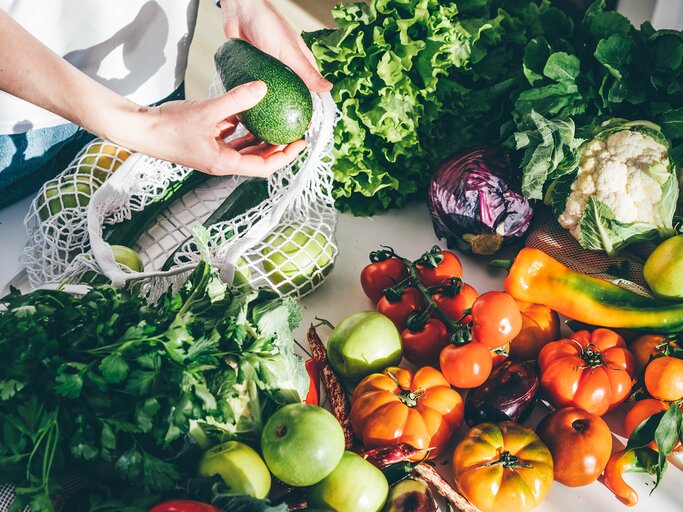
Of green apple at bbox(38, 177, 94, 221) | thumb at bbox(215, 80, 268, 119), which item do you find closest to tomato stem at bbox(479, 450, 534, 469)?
thumb at bbox(215, 80, 268, 119)

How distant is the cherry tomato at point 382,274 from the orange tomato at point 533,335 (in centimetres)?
25

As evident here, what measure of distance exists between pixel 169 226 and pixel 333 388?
0.54 metres

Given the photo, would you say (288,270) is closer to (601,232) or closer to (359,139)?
(359,139)

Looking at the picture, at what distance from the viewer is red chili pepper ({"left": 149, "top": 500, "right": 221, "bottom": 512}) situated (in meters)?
0.67

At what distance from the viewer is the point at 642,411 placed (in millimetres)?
991

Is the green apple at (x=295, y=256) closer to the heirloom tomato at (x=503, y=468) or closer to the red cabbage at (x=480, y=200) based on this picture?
the red cabbage at (x=480, y=200)

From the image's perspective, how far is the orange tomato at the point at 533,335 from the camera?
1.11 m

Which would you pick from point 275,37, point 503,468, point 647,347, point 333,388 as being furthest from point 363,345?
point 275,37

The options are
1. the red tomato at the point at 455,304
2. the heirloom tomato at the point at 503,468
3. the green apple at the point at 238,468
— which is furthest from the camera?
the red tomato at the point at 455,304

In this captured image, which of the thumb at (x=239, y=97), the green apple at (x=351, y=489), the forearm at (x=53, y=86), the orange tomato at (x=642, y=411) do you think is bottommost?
the orange tomato at (x=642, y=411)

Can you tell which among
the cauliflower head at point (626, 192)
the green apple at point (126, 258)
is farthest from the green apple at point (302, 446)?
the cauliflower head at point (626, 192)

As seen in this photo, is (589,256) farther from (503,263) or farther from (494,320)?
(494,320)

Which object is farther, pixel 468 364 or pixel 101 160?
pixel 101 160

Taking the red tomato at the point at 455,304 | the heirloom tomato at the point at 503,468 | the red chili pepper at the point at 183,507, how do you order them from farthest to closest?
the red tomato at the point at 455,304 → the heirloom tomato at the point at 503,468 → the red chili pepper at the point at 183,507
